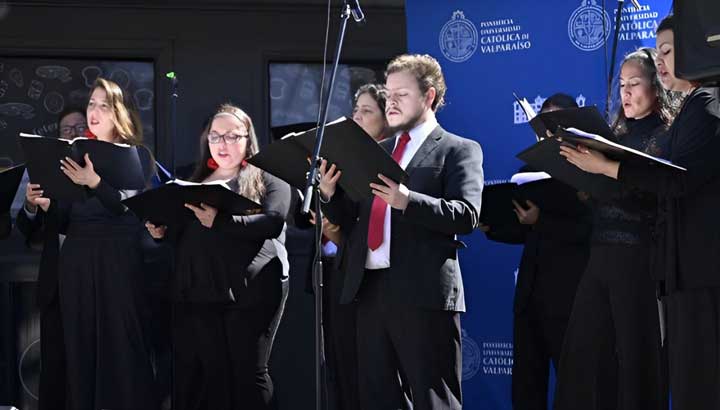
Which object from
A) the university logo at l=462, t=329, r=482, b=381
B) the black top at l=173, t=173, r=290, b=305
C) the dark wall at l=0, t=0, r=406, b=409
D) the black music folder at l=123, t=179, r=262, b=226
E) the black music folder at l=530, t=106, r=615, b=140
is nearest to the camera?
the black music folder at l=530, t=106, r=615, b=140

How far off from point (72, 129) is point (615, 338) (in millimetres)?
3265

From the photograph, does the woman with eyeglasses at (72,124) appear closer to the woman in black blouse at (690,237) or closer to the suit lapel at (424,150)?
the suit lapel at (424,150)

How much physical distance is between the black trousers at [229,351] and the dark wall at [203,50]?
4.09ft

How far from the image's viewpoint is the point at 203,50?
691cm

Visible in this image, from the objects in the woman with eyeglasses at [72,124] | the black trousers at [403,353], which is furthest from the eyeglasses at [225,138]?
the black trousers at [403,353]

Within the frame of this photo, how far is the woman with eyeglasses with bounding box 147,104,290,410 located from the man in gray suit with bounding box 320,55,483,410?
759 mm

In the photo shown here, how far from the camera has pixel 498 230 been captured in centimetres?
552

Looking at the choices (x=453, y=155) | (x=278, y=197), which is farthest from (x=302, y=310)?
(x=453, y=155)

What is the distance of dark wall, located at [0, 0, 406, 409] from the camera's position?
6703 millimetres

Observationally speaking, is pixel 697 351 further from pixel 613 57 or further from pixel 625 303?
pixel 613 57

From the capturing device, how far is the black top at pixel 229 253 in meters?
5.32

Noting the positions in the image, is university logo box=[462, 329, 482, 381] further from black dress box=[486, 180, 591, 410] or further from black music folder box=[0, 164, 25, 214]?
black music folder box=[0, 164, 25, 214]

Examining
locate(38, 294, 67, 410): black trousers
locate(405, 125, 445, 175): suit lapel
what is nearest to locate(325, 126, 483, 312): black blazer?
locate(405, 125, 445, 175): suit lapel

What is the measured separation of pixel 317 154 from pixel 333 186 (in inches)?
14.2
